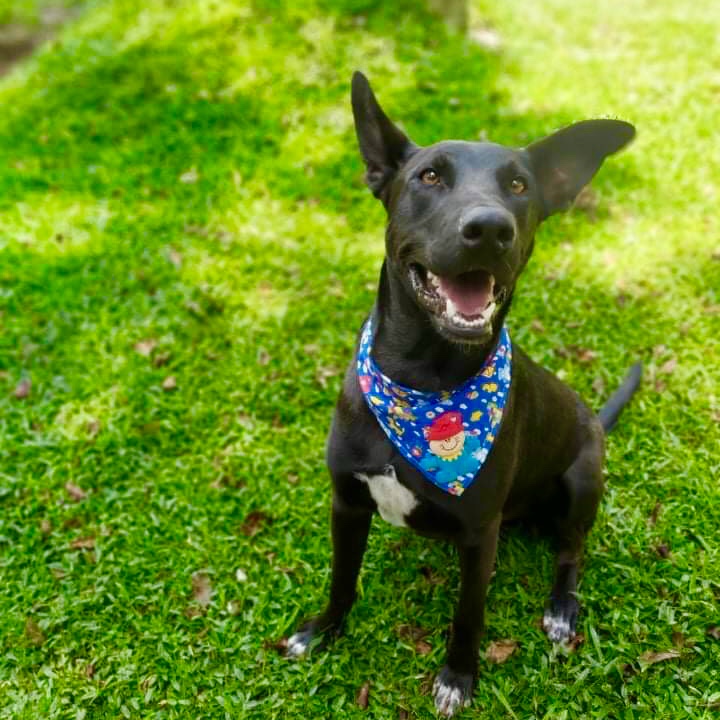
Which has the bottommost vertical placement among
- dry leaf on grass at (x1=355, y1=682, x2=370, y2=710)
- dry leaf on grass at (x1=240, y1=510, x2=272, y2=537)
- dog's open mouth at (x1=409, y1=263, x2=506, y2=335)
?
dry leaf on grass at (x1=240, y1=510, x2=272, y2=537)

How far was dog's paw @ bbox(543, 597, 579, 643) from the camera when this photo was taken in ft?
11.4

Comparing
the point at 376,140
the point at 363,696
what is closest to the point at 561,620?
the point at 363,696

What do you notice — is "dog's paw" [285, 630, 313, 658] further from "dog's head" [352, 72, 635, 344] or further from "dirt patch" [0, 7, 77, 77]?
"dirt patch" [0, 7, 77, 77]

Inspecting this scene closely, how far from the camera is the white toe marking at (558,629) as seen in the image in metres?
3.46

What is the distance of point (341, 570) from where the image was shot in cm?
335

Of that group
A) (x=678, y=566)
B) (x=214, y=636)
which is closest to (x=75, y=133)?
(x=214, y=636)

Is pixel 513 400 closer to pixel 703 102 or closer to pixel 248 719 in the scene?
pixel 248 719

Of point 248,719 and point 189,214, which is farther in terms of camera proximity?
point 189,214

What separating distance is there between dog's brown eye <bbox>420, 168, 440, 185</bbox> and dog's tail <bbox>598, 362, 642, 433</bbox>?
6.77 ft

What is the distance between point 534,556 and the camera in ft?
12.5

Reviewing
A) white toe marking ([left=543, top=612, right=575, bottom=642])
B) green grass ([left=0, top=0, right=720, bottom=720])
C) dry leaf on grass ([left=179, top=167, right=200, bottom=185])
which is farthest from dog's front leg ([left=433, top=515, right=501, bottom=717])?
dry leaf on grass ([left=179, top=167, right=200, bottom=185])

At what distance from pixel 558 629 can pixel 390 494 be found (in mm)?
1231

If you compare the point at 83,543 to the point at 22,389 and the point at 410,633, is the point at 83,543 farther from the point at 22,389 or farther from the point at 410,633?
the point at 410,633

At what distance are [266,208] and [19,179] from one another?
2402 millimetres
